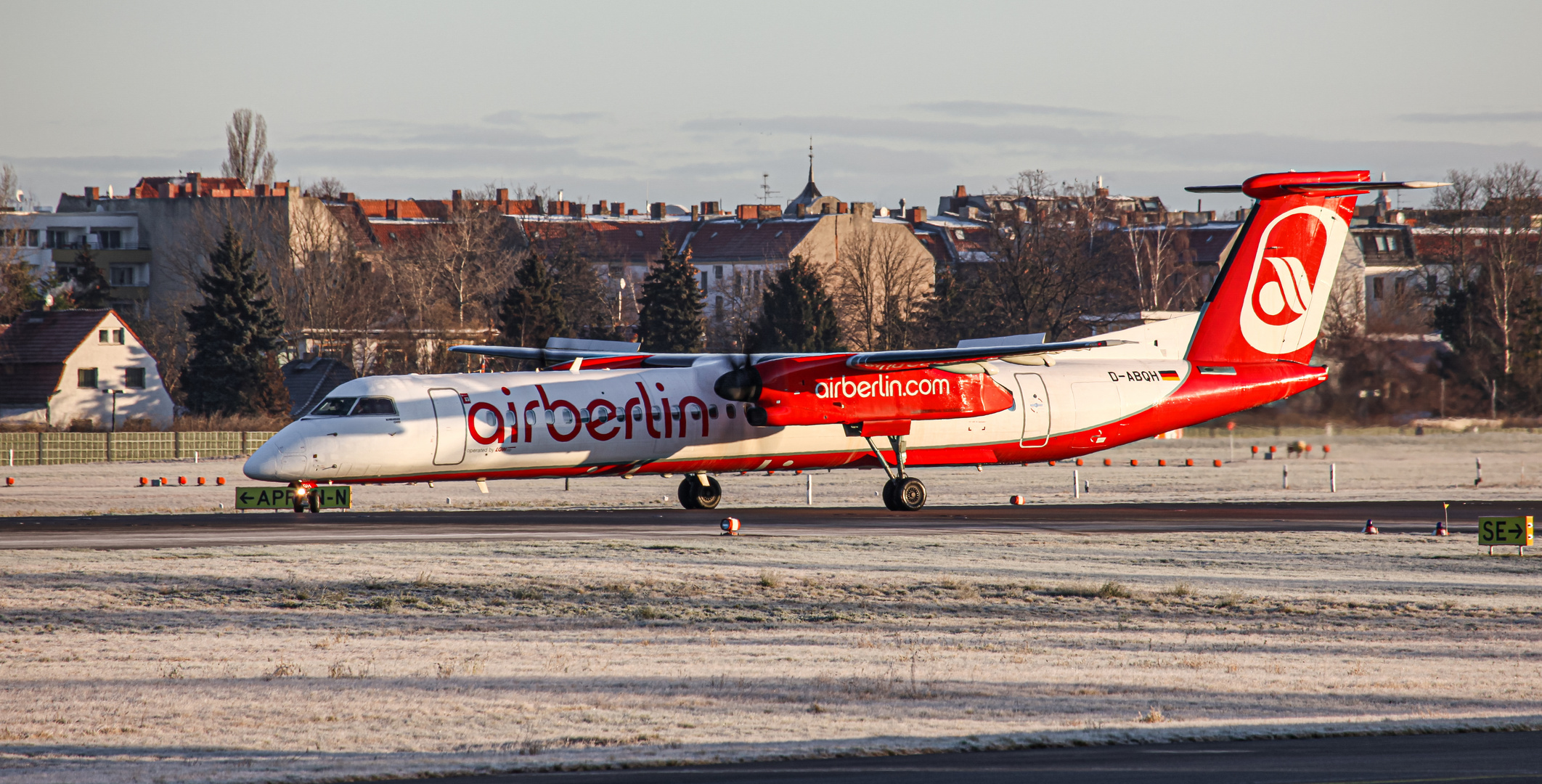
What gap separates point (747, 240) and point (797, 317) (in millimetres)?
48625

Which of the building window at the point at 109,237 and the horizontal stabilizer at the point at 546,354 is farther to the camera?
the building window at the point at 109,237

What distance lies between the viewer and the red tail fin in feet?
121

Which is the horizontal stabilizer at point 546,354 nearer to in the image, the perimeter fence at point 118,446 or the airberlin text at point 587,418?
the airberlin text at point 587,418

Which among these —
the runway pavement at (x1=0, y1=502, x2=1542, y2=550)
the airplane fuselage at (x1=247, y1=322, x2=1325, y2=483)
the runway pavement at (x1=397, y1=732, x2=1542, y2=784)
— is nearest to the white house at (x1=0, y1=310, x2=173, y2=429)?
the runway pavement at (x1=0, y1=502, x2=1542, y2=550)

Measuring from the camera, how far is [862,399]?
33.7m

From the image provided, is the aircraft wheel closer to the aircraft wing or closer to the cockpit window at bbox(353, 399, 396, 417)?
the aircraft wing

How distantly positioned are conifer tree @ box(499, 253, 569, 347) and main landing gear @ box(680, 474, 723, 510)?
147 feet

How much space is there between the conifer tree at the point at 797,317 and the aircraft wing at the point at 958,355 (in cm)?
4782

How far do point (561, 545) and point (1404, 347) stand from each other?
27.1 meters

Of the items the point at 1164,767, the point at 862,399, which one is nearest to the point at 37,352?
the point at 862,399

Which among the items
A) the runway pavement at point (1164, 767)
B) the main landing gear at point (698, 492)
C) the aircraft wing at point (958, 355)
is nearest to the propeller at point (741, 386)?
the aircraft wing at point (958, 355)

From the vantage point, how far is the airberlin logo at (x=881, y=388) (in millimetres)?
33438

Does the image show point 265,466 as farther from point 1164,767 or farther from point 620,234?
point 620,234

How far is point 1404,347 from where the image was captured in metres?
42.0
